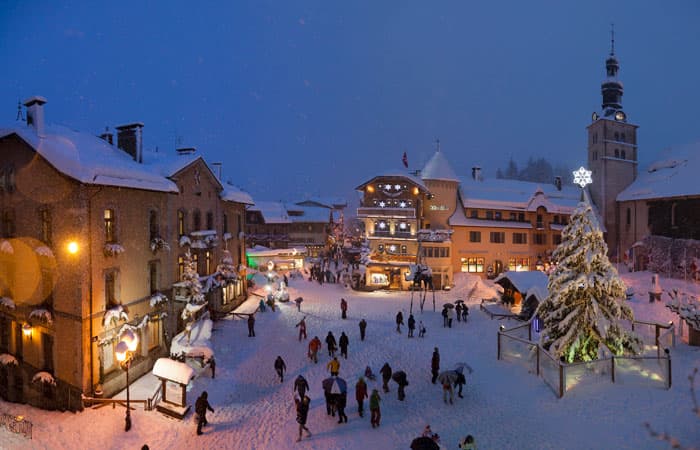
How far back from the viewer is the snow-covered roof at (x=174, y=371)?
1603 centimetres

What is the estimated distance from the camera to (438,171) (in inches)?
1902

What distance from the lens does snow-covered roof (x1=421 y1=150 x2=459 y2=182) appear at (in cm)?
4791

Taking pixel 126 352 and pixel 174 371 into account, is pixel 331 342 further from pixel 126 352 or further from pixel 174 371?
pixel 126 352

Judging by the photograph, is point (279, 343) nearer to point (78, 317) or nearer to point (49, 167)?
point (78, 317)

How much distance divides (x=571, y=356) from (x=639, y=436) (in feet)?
15.3

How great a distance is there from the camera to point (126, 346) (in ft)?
52.1

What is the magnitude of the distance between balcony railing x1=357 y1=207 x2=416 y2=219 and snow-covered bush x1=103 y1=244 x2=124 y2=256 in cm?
2860

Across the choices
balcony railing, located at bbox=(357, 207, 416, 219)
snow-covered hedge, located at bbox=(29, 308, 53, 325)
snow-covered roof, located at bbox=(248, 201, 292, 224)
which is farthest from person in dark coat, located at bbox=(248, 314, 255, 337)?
snow-covered roof, located at bbox=(248, 201, 292, 224)

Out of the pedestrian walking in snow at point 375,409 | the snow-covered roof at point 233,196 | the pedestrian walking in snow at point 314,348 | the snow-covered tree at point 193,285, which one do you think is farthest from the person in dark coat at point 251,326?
the pedestrian walking in snow at point 375,409

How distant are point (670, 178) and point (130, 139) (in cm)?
5244

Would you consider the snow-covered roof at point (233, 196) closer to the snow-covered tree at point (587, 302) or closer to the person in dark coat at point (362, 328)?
the person in dark coat at point (362, 328)

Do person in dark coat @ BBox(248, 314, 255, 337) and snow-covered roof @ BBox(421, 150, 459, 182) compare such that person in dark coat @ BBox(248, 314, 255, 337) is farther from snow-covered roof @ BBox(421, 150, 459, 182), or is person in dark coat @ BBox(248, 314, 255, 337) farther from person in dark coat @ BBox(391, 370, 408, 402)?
snow-covered roof @ BBox(421, 150, 459, 182)

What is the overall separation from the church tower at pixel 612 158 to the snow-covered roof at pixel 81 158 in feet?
170

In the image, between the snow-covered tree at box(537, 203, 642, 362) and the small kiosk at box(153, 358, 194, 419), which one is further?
the snow-covered tree at box(537, 203, 642, 362)
